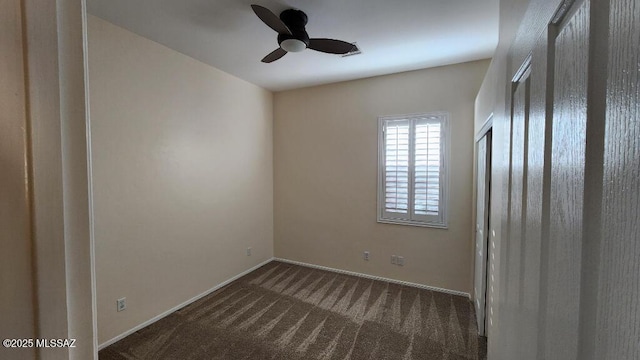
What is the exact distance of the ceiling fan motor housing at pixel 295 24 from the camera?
2057mm

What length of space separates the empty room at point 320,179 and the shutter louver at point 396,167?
27 mm

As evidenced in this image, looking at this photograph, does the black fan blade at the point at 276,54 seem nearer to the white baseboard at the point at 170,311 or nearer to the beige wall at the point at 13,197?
the beige wall at the point at 13,197

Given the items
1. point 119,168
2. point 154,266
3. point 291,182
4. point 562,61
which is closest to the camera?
point 562,61

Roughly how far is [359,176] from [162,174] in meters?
2.47

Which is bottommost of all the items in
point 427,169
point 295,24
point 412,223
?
point 412,223

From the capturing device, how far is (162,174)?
9.00ft

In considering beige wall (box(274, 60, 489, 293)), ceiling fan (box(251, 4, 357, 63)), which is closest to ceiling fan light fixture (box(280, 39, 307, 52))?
ceiling fan (box(251, 4, 357, 63))

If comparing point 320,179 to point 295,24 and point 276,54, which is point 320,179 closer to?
point 276,54

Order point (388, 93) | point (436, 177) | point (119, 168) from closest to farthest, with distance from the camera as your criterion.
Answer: point (119, 168) < point (436, 177) < point (388, 93)

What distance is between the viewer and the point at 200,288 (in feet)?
10.5

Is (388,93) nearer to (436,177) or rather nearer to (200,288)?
(436,177)

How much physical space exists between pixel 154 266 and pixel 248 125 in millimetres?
2194

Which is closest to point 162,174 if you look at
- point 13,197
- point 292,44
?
point 292,44

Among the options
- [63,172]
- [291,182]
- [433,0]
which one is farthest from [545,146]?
[291,182]
